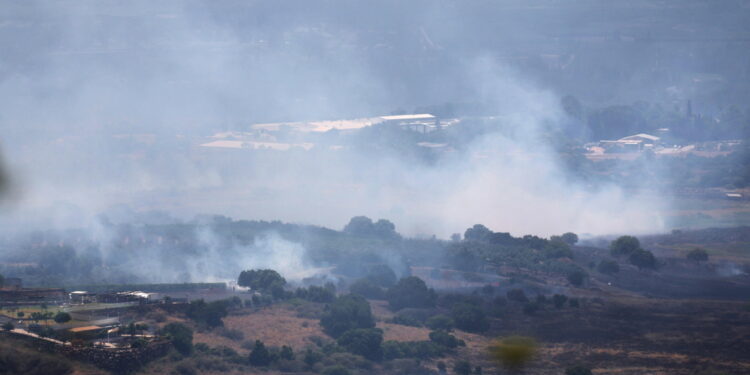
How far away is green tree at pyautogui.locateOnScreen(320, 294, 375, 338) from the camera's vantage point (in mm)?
35312

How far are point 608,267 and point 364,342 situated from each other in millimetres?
15841

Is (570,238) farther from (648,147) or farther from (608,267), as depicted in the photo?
(648,147)

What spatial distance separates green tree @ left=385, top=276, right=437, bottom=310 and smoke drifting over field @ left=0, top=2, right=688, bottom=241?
13900 millimetres

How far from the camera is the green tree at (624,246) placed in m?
47.0

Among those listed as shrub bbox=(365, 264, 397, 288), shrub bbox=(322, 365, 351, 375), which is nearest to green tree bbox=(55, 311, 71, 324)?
shrub bbox=(322, 365, 351, 375)

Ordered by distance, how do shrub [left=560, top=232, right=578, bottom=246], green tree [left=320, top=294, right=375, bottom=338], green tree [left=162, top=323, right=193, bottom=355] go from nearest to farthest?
1. green tree [left=162, top=323, right=193, bottom=355]
2. green tree [left=320, top=294, right=375, bottom=338]
3. shrub [left=560, top=232, right=578, bottom=246]

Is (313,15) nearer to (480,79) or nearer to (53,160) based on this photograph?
(480,79)

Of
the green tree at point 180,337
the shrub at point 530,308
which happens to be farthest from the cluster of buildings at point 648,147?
the green tree at point 180,337

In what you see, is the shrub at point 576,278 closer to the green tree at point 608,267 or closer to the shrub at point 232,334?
the green tree at point 608,267

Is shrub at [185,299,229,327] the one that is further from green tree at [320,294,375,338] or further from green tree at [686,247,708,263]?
green tree at [686,247,708,263]

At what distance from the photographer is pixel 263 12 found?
91188mm

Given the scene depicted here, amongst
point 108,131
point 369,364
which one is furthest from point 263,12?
point 369,364

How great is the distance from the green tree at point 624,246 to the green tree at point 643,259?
2.75 feet

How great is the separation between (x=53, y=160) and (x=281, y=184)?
1388 cm
